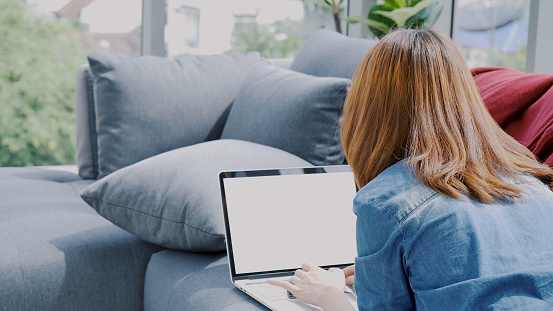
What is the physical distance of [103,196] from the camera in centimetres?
127

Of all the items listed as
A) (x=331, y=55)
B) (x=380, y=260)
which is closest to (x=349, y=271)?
(x=380, y=260)

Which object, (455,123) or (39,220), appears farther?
(39,220)

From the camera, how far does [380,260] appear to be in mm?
734

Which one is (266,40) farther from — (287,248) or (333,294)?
(333,294)

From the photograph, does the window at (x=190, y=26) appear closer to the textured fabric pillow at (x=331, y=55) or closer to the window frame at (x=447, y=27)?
the window frame at (x=447, y=27)

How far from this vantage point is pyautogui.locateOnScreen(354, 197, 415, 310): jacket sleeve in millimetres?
724

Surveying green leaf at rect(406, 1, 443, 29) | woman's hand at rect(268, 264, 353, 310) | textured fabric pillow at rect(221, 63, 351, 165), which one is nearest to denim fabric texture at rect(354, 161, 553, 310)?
woman's hand at rect(268, 264, 353, 310)

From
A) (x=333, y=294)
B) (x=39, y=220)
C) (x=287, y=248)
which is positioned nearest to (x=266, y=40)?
(x=39, y=220)

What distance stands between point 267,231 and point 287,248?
5cm

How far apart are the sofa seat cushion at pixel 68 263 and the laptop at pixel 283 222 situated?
34 centimetres

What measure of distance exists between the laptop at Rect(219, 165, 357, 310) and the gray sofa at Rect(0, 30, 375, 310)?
0.07 m

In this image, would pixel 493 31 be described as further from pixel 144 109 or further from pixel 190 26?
pixel 144 109

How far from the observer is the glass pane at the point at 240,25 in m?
2.72

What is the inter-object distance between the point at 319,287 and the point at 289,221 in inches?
8.5
